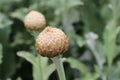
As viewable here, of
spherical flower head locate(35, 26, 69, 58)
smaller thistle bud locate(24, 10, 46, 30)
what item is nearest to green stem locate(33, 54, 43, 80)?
smaller thistle bud locate(24, 10, 46, 30)

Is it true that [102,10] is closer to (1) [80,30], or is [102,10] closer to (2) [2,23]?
(1) [80,30]

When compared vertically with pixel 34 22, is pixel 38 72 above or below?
below

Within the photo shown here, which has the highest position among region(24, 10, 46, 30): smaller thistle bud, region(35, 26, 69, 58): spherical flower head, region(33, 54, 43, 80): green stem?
region(24, 10, 46, 30): smaller thistle bud

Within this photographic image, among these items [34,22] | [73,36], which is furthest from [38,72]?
[73,36]

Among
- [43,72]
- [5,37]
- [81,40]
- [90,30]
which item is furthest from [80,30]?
[43,72]

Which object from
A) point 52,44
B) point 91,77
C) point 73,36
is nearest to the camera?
point 52,44

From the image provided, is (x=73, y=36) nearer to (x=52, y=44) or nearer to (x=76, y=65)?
(x=76, y=65)

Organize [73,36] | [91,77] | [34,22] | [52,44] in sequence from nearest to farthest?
[52,44]
[34,22]
[91,77]
[73,36]

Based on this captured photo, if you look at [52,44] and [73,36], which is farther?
[73,36]

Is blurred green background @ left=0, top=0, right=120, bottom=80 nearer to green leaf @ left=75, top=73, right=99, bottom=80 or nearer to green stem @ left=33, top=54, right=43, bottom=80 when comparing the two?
green leaf @ left=75, top=73, right=99, bottom=80
